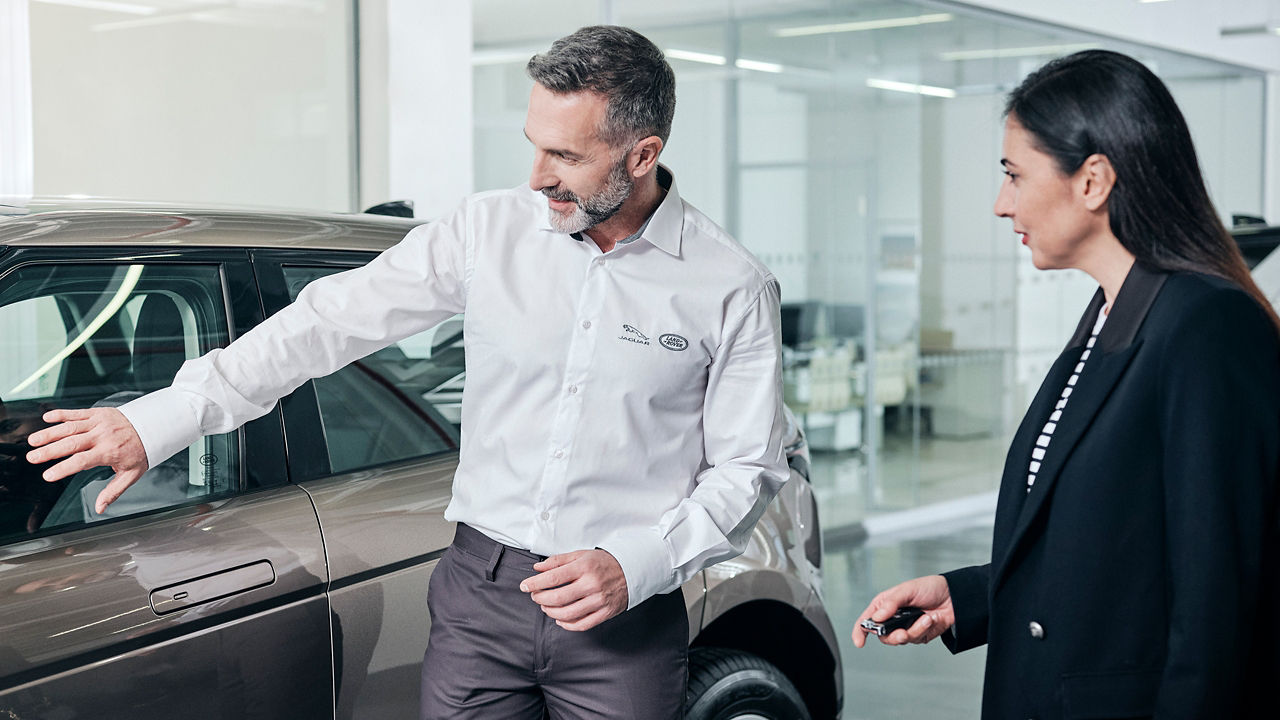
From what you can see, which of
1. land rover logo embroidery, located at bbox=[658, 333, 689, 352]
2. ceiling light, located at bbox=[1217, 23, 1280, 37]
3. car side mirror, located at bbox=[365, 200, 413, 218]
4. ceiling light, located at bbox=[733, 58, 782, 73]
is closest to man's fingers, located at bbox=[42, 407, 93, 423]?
land rover logo embroidery, located at bbox=[658, 333, 689, 352]

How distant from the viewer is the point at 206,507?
Answer: 1.91m

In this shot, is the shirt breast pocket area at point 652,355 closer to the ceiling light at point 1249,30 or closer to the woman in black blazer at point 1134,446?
the woman in black blazer at point 1134,446

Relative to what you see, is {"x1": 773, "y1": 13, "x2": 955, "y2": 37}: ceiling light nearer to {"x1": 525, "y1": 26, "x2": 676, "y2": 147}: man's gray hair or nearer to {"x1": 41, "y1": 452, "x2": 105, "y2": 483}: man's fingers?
{"x1": 525, "y1": 26, "x2": 676, "y2": 147}: man's gray hair

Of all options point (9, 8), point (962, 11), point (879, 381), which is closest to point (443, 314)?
point (9, 8)

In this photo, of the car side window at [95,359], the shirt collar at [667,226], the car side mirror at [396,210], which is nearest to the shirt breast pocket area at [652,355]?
the shirt collar at [667,226]

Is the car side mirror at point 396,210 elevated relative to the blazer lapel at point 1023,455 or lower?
elevated

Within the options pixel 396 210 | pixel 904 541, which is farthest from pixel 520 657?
pixel 904 541

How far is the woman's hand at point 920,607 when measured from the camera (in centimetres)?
162

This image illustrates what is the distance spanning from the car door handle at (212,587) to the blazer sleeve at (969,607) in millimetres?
1009

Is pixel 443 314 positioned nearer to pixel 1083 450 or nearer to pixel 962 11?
pixel 1083 450

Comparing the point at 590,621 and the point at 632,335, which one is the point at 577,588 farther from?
the point at 632,335

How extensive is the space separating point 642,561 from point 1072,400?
0.64 m

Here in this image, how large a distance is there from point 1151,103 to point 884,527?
21.7 ft

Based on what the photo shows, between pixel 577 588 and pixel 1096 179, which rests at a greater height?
pixel 1096 179
